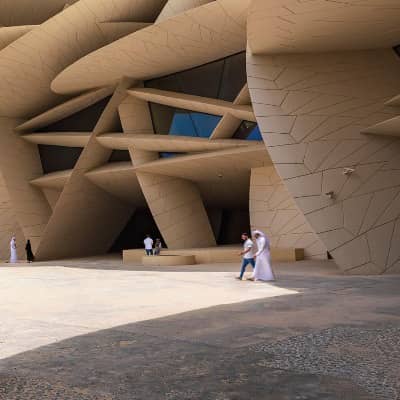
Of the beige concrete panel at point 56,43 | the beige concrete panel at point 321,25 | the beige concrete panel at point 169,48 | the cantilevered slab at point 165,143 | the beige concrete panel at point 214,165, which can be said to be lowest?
the beige concrete panel at point 214,165

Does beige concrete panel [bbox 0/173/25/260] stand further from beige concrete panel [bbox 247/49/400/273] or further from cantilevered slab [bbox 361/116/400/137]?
cantilevered slab [bbox 361/116/400/137]

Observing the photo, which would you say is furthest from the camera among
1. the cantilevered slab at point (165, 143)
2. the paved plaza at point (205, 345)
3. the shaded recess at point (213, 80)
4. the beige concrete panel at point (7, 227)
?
the beige concrete panel at point (7, 227)

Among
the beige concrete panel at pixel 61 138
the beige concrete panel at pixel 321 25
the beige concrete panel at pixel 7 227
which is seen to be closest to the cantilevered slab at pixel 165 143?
the beige concrete panel at pixel 61 138

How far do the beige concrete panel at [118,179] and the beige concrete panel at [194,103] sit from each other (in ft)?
10.6

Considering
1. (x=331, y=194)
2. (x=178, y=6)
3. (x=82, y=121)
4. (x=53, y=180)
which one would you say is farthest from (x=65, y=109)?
(x=331, y=194)

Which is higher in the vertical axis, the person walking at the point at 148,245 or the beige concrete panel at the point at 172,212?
the beige concrete panel at the point at 172,212

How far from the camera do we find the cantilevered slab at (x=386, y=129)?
11.4 meters

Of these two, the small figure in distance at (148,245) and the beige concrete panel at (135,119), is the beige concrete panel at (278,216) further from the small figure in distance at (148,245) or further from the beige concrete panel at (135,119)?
the beige concrete panel at (135,119)

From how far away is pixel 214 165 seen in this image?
69.5 ft

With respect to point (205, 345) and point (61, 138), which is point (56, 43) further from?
point (205, 345)

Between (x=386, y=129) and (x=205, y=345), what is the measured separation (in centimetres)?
845

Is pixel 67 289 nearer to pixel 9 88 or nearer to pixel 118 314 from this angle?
pixel 118 314

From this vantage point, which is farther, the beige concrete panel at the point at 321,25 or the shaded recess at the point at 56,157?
the shaded recess at the point at 56,157

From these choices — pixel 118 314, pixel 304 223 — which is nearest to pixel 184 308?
pixel 118 314
